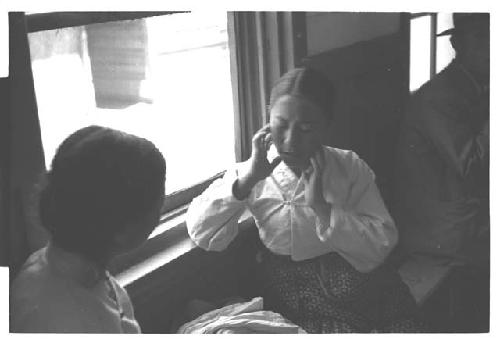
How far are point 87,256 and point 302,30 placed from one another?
0.61 metres

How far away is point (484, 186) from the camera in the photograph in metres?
1.29

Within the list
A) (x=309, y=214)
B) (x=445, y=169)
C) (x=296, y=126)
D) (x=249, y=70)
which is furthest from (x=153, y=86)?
(x=445, y=169)

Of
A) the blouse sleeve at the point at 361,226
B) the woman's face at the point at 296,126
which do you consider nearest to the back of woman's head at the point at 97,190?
the woman's face at the point at 296,126

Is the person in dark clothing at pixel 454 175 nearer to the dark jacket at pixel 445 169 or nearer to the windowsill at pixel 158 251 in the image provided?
the dark jacket at pixel 445 169

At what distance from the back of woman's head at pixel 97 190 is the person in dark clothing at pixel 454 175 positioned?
Result: 53 cm

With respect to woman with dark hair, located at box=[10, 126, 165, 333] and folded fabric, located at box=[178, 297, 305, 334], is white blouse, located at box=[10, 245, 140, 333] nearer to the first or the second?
woman with dark hair, located at box=[10, 126, 165, 333]

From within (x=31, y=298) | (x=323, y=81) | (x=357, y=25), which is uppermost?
(x=357, y=25)

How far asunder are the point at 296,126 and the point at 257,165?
0.11 m

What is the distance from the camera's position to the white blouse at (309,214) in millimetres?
1254

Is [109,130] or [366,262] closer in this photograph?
[109,130]

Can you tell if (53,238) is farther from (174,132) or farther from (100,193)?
(174,132)

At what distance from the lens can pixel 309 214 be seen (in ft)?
4.11
